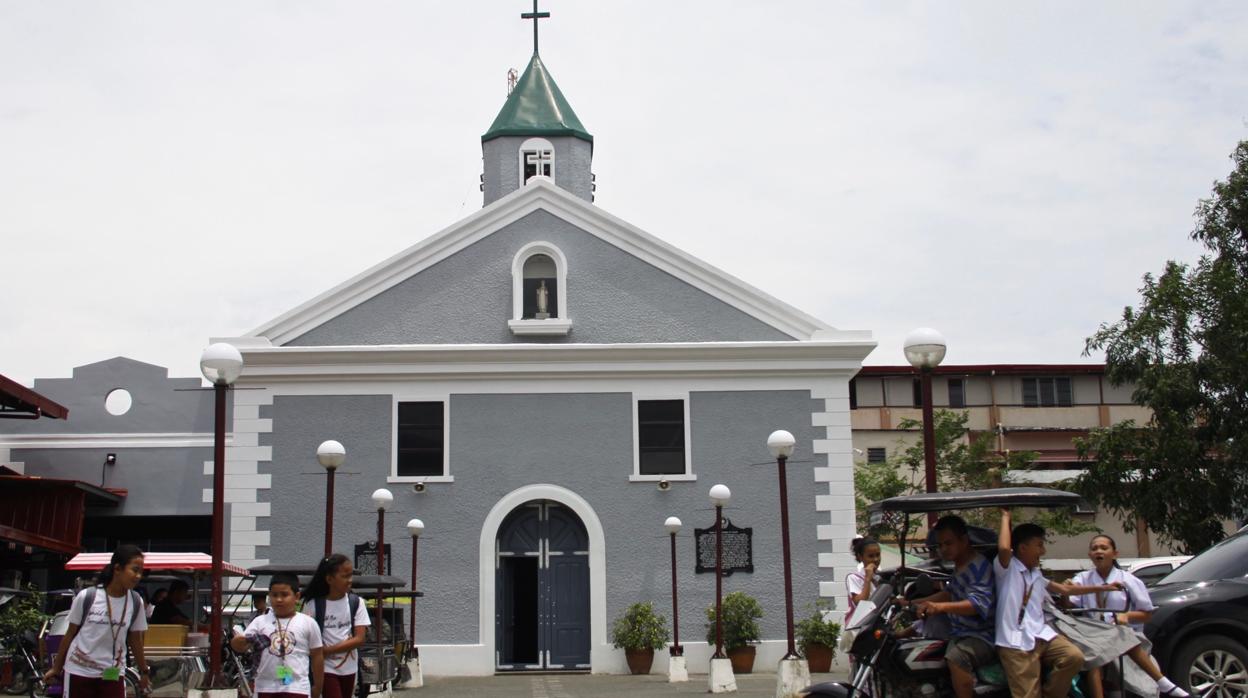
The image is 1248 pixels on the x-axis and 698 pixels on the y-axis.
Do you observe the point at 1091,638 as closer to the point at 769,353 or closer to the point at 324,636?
the point at 324,636

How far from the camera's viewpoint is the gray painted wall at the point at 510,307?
25844 millimetres

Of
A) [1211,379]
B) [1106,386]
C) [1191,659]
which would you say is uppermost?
[1106,386]

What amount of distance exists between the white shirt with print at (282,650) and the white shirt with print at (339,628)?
0.81 meters

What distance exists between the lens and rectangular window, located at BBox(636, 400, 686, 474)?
83.8 ft

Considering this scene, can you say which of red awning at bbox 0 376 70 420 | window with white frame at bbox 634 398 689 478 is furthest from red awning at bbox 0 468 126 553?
window with white frame at bbox 634 398 689 478

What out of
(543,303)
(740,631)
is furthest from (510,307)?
(740,631)

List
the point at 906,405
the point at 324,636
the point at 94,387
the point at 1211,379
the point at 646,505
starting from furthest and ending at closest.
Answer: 1. the point at 906,405
2. the point at 94,387
3. the point at 1211,379
4. the point at 646,505
5. the point at 324,636

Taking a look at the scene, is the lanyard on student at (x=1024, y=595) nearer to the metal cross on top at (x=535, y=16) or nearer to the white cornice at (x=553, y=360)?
the white cornice at (x=553, y=360)

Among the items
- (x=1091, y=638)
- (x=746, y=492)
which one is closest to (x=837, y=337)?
(x=746, y=492)

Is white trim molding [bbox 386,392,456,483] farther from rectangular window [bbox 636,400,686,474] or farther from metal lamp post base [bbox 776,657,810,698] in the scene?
metal lamp post base [bbox 776,657,810,698]

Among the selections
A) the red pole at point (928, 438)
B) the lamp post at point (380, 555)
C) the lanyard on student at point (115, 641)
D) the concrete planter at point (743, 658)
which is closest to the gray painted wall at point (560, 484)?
the concrete planter at point (743, 658)

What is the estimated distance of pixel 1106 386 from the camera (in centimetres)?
5178

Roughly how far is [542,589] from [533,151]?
405 inches

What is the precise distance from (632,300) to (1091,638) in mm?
16847
